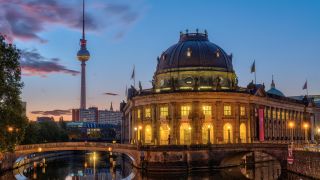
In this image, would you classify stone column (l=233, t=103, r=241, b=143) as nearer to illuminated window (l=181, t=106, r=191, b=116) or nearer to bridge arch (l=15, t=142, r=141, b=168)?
illuminated window (l=181, t=106, r=191, b=116)

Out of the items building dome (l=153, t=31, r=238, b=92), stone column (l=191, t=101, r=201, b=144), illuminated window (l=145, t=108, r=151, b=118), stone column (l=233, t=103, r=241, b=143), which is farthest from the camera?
building dome (l=153, t=31, r=238, b=92)

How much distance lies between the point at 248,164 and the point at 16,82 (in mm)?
63904

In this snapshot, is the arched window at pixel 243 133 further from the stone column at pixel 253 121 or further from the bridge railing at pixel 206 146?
the bridge railing at pixel 206 146

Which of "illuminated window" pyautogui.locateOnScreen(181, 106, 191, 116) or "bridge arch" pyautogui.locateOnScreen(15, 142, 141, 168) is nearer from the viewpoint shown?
"bridge arch" pyautogui.locateOnScreen(15, 142, 141, 168)

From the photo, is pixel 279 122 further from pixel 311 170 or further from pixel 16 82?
pixel 16 82

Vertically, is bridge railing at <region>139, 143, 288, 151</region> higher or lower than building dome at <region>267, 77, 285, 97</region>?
lower

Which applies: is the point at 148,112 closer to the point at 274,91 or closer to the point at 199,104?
the point at 199,104

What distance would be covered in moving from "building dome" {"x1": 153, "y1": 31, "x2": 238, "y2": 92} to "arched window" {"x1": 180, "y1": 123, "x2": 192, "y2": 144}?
11031mm

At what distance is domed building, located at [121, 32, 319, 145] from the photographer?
119875 millimetres

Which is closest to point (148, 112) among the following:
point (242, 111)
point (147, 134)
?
point (147, 134)

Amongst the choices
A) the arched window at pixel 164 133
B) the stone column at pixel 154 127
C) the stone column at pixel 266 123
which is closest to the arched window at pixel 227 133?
the arched window at pixel 164 133

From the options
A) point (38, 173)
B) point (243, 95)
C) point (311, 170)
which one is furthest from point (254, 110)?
point (38, 173)

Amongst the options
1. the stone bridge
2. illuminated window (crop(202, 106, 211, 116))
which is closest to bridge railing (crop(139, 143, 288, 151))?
the stone bridge

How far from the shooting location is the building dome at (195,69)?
130 meters
